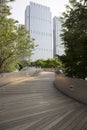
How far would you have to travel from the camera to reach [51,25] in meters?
178

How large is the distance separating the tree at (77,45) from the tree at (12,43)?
1141cm

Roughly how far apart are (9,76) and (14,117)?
2076 centimetres

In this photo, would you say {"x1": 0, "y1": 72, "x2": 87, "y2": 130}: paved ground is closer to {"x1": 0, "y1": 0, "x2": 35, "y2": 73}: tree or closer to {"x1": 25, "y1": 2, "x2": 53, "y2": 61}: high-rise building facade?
{"x1": 0, "y1": 0, "x2": 35, "y2": 73}: tree

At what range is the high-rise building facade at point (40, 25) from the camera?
17429 cm

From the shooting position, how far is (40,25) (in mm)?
177875

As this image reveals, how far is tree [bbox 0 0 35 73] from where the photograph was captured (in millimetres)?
33500

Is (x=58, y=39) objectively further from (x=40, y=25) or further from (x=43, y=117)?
(x=40, y=25)

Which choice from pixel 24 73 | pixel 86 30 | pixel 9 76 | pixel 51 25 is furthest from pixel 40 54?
pixel 86 30

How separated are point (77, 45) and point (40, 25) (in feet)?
532

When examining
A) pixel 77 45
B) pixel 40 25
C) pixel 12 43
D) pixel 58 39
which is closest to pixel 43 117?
pixel 77 45

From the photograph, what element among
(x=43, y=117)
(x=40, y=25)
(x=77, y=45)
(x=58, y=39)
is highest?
(x=40, y=25)

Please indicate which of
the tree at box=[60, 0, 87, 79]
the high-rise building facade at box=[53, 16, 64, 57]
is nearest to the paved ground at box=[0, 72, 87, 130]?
the tree at box=[60, 0, 87, 79]

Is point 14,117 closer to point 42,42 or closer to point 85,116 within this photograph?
point 85,116

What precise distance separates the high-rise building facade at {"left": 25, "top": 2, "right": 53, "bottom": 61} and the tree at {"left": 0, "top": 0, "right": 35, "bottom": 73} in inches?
5229
